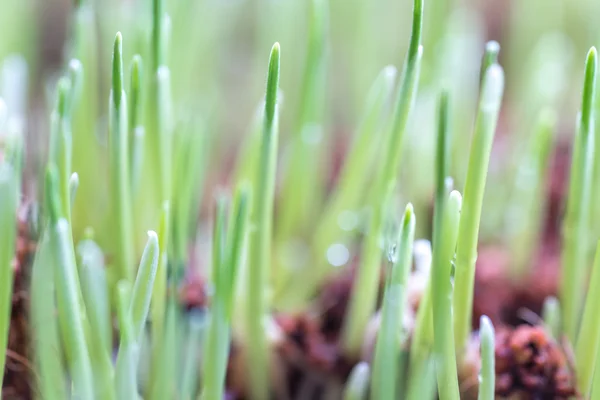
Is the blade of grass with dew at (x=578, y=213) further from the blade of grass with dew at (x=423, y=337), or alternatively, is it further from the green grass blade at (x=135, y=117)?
the green grass blade at (x=135, y=117)

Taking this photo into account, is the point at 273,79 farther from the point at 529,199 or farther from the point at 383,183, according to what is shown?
the point at 529,199

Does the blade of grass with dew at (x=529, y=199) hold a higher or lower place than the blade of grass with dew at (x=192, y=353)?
higher

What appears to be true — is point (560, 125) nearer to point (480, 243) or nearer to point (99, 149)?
point (480, 243)

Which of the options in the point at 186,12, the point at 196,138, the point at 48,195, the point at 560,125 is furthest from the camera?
the point at 560,125

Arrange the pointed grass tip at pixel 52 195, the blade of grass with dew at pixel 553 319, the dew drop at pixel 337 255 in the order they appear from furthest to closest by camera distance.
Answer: the dew drop at pixel 337 255 < the blade of grass with dew at pixel 553 319 < the pointed grass tip at pixel 52 195

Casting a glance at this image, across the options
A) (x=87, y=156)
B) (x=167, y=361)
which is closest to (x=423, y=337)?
(x=167, y=361)

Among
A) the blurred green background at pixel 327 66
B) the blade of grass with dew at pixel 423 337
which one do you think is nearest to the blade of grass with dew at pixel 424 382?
the blade of grass with dew at pixel 423 337

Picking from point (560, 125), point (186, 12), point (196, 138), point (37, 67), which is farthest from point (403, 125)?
point (37, 67)
